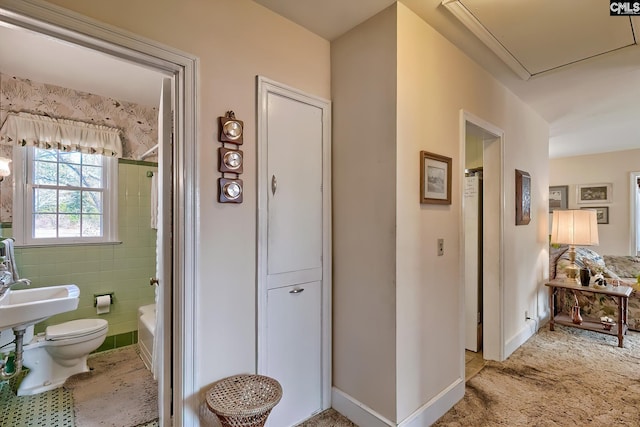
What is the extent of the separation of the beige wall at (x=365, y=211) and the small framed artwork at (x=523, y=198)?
6.25 ft

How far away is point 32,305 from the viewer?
1935 mm

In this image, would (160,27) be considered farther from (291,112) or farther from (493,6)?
(493,6)

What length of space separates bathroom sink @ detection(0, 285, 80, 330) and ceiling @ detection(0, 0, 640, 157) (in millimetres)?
1585

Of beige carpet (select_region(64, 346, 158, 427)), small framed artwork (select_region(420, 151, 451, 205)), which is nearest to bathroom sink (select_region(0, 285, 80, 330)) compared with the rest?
beige carpet (select_region(64, 346, 158, 427))

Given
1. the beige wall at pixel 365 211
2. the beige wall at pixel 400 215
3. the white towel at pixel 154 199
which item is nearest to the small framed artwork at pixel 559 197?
the beige wall at pixel 400 215

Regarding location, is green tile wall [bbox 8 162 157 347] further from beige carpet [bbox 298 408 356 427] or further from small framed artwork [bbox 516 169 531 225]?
small framed artwork [bbox 516 169 531 225]

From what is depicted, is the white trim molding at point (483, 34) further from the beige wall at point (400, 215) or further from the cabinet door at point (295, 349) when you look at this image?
the cabinet door at point (295, 349)

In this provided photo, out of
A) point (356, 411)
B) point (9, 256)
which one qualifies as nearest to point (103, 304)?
point (9, 256)

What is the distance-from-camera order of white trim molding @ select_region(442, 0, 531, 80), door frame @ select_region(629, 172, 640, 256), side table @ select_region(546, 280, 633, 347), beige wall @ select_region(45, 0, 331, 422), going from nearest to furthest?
beige wall @ select_region(45, 0, 331, 422), white trim molding @ select_region(442, 0, 531, 80), side table @ select_region(546, 280, 633, 347), door frame @ select_region(629, 172, 640, 256)

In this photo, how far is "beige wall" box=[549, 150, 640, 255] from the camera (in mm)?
5137

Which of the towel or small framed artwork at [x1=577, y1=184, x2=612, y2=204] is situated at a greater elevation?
small framed artwork at [x1=577, y1=184, x2=612, y2=204]

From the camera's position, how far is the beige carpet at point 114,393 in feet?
6.47

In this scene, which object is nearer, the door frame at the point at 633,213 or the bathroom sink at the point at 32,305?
the bathroom sink at the point at 32,305

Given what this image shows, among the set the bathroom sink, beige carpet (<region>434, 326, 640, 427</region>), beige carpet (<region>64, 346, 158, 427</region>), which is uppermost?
the bathroom sink
